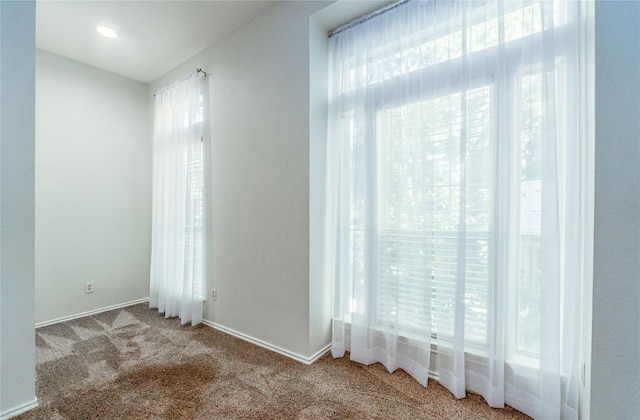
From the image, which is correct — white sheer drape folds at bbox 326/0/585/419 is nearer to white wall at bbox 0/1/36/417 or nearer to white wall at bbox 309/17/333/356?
white wall at bbox 309/17/333/356

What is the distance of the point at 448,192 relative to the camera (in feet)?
5.89

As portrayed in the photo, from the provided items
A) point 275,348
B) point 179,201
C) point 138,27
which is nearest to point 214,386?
point 275,348

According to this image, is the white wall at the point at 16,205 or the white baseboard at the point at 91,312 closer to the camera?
the white wall at the point at 16,205

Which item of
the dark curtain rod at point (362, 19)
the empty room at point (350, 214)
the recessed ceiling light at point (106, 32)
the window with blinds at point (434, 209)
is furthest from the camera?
the recessed ceiling light at point (106, 32)

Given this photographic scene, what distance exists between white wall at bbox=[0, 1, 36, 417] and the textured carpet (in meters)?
0.24

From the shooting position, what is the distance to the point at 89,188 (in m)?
3.32

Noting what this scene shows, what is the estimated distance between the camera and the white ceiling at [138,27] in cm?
236

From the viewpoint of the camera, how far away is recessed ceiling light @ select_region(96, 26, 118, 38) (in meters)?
2.65

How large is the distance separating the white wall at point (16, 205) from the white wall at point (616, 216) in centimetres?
288

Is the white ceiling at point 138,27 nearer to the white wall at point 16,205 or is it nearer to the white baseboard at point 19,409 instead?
the white wall at point 16,205

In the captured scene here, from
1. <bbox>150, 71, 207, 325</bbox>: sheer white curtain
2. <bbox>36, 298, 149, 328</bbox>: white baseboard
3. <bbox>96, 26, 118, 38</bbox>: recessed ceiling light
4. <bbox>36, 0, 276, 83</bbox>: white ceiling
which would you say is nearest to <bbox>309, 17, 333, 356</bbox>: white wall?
<bbox>36, 0, 276, 83</bbox>: white ceiling

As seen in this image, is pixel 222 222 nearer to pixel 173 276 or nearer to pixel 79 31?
pixel 173 276

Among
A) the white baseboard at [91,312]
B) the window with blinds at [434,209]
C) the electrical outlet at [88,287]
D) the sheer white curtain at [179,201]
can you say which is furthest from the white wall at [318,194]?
the electrical outlet at [88,287]

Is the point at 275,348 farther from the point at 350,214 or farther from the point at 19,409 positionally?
the point at 19,409
